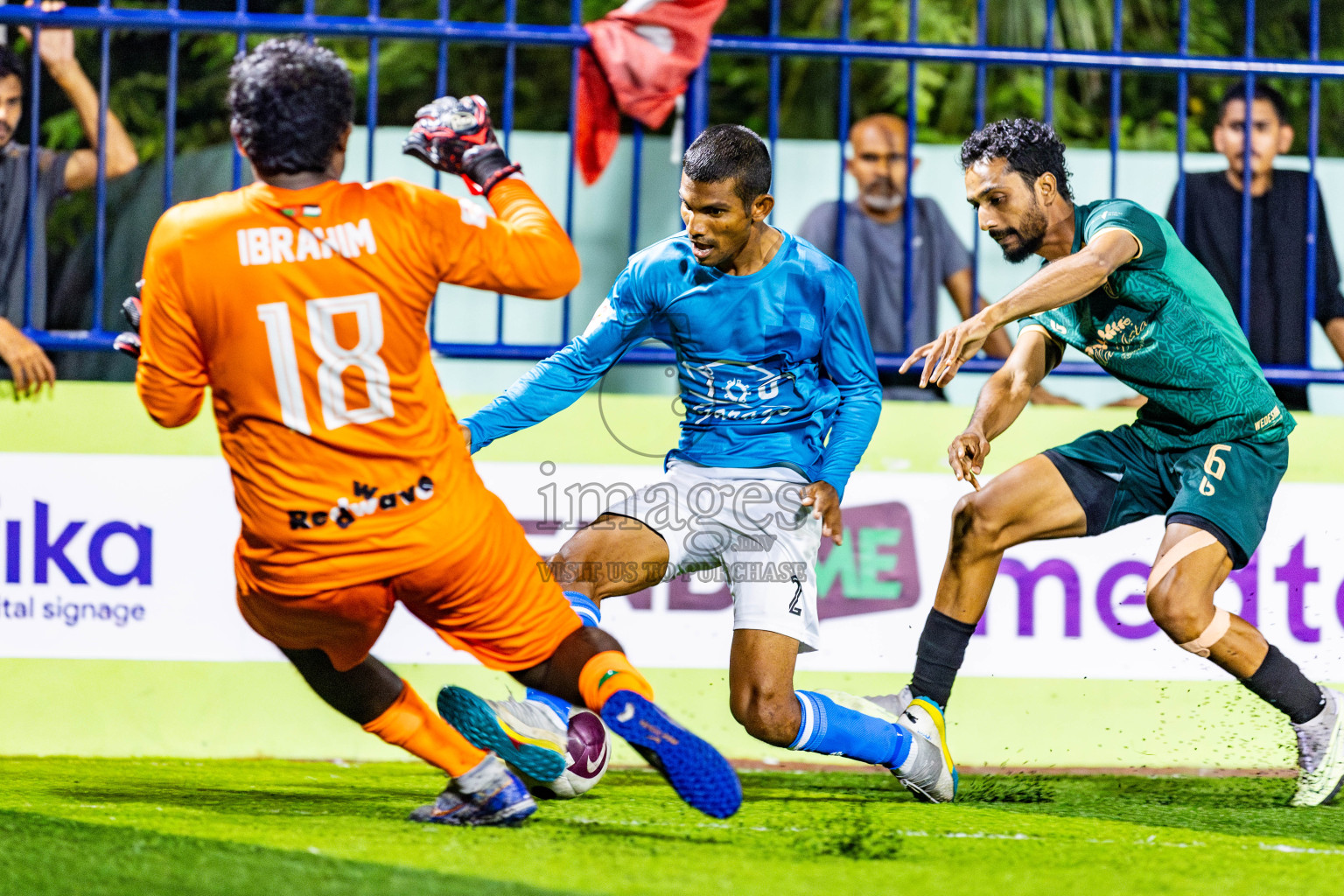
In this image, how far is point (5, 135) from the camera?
17.6 feet

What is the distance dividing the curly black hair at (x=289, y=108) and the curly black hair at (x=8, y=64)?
2670 millimetres

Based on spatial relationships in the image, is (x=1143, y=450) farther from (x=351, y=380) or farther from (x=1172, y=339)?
(x=351, y=380)

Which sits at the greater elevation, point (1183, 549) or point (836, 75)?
point (836, 75)

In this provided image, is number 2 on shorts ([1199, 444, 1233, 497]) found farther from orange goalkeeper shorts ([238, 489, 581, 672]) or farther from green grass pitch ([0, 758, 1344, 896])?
orange goalkeeper shorts ([238, 489, 581, 672])

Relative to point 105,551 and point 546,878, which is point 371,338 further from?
point 105,551

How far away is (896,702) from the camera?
4.55 meters

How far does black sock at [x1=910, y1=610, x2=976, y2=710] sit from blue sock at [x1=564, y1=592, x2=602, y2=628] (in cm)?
120

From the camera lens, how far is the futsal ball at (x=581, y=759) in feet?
12.9

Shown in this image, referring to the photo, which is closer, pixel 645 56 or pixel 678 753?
pixel 678 753

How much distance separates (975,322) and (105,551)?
3.34m

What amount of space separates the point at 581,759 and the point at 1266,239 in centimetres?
364

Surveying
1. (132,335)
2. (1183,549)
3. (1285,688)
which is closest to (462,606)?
(132,335)

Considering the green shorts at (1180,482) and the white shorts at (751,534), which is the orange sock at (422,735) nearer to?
the white shorts at (751,534)

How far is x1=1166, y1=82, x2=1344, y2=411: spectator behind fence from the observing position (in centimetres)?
569
